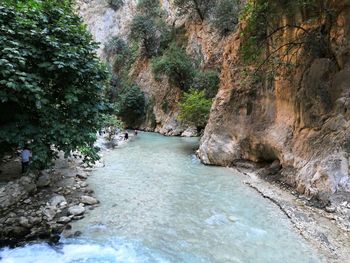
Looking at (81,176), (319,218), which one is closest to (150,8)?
(81,176)

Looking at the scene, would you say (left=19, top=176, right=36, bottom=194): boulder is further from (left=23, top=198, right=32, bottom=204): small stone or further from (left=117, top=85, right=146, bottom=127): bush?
(left=117, top=85, right=146, bottom=127): bush

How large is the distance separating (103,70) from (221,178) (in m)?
6.62

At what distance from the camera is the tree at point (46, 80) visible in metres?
7.93

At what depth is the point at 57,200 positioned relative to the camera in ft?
31.3

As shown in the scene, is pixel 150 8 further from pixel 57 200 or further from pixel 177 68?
pixel 57 200

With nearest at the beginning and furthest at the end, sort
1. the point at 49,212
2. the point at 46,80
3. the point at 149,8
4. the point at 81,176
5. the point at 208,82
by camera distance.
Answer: the point at 49,212
the point at 46,80
the point at 81,176
the point at 208,82
the point at 149,8

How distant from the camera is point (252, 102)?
14820 mm

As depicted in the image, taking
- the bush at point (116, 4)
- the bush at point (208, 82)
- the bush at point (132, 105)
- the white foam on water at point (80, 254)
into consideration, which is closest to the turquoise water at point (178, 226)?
the white foam on water at point (80, 254)

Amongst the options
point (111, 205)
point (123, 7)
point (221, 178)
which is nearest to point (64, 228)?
point (111, 205)

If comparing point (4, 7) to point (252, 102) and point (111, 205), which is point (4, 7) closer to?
point (111, 205)

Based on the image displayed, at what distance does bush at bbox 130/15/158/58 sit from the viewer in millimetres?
39906

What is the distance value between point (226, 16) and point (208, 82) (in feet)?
23.7

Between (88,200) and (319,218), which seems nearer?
(319,218)

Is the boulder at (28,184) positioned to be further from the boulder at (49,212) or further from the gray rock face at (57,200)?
the boulder at (49,212)
